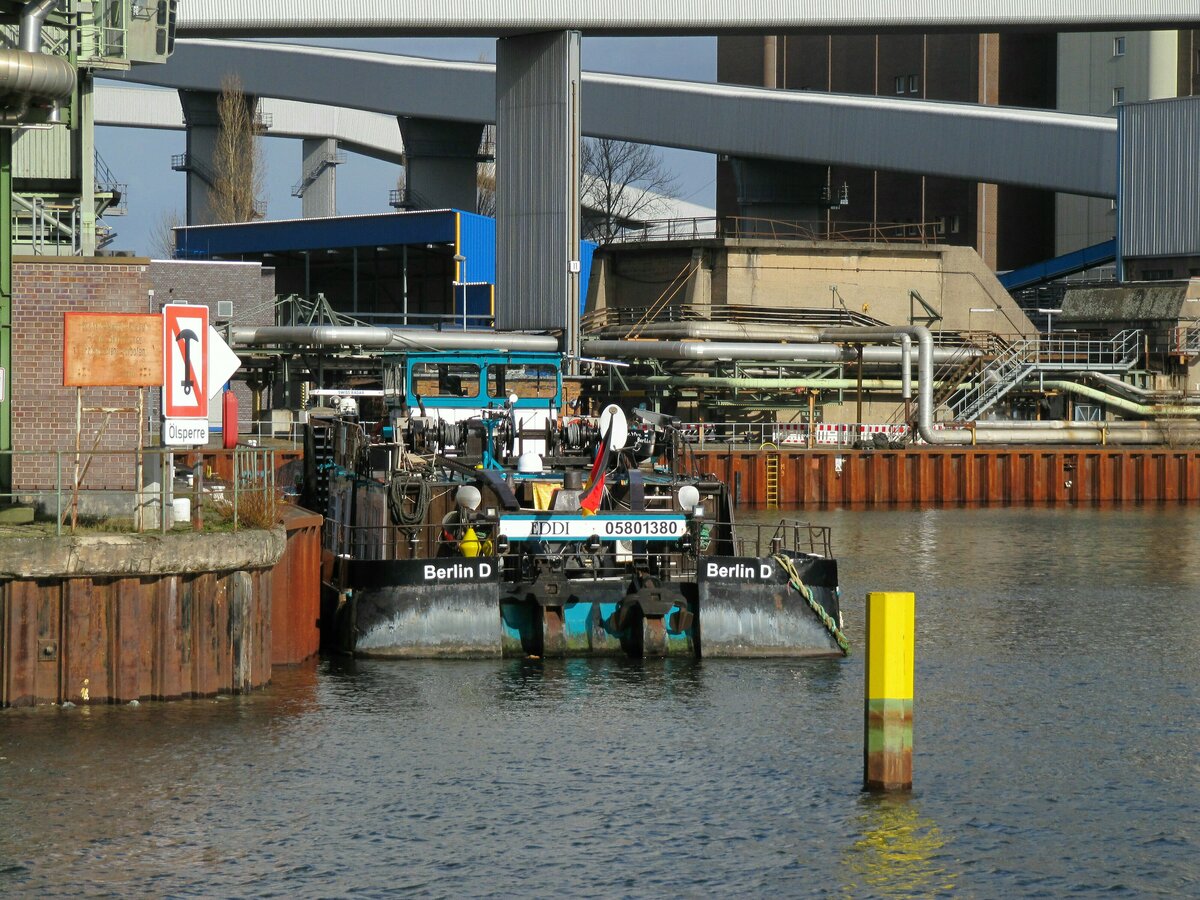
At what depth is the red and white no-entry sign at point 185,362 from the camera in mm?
21391

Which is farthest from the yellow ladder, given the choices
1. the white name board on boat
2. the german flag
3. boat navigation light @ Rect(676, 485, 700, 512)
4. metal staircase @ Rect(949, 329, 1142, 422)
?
the white name board on boat

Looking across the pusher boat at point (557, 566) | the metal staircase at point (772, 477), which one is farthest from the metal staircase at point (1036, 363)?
the pusher boat at point (557, 566)

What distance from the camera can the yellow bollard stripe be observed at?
1678cm

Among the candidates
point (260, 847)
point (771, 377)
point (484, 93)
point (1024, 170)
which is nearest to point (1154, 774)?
point (260, 847)

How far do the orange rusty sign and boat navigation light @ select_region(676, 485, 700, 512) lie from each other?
27.1ft

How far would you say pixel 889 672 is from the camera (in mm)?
16922

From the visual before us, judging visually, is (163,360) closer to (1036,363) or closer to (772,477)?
(772,477)

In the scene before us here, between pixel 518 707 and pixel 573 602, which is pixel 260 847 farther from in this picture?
pixel 573 602

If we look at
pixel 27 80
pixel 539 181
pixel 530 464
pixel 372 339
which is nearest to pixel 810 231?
pixel 539 181

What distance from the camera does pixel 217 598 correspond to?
21.4m

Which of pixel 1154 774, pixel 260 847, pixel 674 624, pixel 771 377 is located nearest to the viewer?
pixel 260 847

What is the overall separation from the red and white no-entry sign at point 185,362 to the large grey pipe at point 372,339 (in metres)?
32.5

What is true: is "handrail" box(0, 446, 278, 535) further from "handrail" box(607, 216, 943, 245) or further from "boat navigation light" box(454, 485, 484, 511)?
"handrail" box(607, 216, 943, 245)

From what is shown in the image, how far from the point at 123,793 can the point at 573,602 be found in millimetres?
8819
